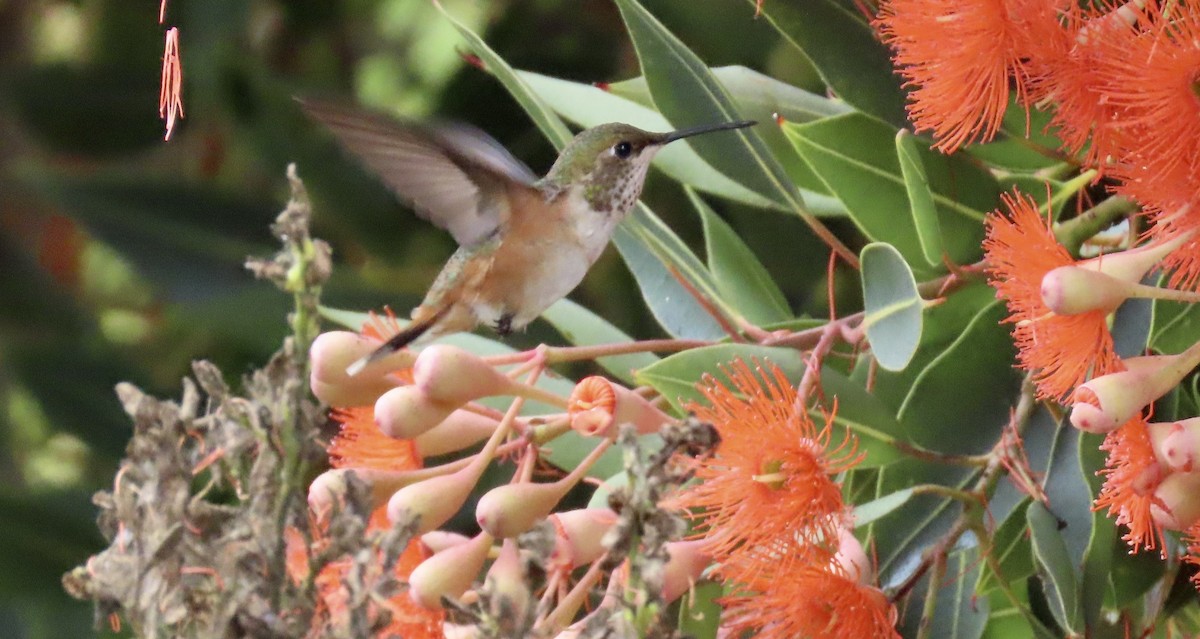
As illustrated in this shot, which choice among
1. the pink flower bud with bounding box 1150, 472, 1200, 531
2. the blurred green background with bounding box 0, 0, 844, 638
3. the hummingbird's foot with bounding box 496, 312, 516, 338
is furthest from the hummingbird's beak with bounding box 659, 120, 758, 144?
the blurred green background with bounding box 0, 0, 844, 638

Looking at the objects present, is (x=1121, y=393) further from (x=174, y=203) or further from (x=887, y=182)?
(x=174, y=203)

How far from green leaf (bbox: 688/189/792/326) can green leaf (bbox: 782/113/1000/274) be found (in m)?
0.14

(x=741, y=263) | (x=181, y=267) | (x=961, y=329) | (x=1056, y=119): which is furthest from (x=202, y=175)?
(x=1056, y=119)

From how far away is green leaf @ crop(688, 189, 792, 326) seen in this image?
4.14 ft

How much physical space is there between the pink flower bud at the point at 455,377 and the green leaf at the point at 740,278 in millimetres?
317

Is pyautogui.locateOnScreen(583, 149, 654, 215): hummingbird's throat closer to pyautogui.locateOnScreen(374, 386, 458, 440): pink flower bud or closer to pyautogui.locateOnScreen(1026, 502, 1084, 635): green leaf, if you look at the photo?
pyautogui.locateOnScreen(374, 386, 458, 440): pink flower bud

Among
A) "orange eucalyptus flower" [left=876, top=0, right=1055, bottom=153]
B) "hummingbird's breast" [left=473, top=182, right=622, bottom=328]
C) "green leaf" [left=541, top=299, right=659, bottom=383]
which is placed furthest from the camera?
"green leaf" [left=541, top=299, right=659, bottom=383]

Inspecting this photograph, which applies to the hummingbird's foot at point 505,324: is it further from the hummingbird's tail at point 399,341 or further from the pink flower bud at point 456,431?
the pink flower bud at point 456,431

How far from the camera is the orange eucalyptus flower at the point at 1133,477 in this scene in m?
0.83

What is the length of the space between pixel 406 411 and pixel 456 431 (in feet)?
0.40

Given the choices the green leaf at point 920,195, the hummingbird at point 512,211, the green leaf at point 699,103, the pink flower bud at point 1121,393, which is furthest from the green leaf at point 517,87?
the pink flower bud at point 1121,393

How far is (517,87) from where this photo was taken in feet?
3.97

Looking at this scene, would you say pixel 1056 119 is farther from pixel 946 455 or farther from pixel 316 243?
pixel 316 243

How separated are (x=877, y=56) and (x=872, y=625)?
47 cm
